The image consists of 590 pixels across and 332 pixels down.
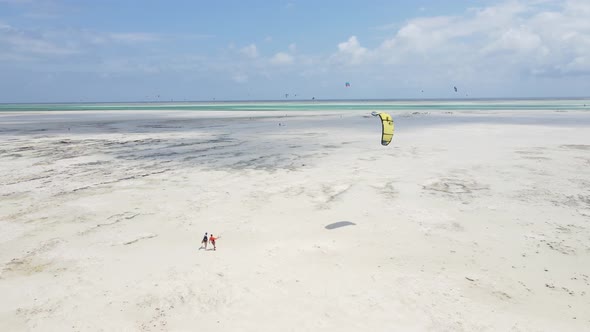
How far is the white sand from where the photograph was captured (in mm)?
8070

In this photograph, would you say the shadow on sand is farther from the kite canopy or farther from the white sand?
the kite canopy

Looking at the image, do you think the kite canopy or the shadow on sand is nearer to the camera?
the shadow on sand

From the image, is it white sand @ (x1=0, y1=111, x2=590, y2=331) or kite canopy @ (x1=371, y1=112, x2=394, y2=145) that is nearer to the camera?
white sand @ (x1=0, y1=111, x2=590, y2=331)

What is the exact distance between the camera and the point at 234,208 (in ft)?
48.5

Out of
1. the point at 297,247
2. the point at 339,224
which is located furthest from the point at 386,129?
the point at 297,247

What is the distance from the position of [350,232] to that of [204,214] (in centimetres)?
552

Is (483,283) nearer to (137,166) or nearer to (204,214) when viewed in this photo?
(204,214)

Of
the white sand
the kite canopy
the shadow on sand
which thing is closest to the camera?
the white sand

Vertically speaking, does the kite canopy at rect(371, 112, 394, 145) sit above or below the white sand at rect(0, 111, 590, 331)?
above

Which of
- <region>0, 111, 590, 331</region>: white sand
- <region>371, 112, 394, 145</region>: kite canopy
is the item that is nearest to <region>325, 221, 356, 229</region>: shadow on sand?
<region>0, 111, 590, 331</region>: white sand

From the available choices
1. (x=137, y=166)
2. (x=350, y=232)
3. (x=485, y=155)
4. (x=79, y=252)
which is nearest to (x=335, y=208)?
(x=350, y=232)

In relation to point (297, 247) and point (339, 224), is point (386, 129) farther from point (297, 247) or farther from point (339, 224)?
point (297, 247)

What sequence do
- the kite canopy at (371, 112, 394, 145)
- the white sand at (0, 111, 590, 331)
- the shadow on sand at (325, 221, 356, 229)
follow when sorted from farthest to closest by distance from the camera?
the kite canopy at (371, 112, 394, 145) → the shadow on sand at (325, 221, 356, 229) → the white sand at (0, 111, 590, 331)

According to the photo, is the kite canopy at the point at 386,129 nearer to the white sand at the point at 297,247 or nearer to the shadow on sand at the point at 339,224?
the white sand at the point at 297,247
